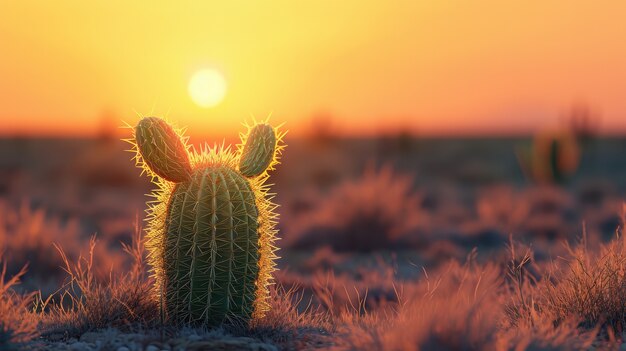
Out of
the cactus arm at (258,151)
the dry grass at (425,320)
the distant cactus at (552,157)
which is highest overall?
the cactus arm at (258,151)

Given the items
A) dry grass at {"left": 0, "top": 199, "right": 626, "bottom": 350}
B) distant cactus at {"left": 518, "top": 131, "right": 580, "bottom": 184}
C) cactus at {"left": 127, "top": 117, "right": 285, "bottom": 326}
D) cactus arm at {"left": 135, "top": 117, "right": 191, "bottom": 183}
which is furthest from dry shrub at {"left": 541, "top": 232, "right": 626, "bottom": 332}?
distant cactus at {"left": 518, "top": 131, "right": 580, "bottom": 184}

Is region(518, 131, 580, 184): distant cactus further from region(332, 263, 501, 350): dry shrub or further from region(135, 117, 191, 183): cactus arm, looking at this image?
region(332, 263, 501, 350): dry shrub

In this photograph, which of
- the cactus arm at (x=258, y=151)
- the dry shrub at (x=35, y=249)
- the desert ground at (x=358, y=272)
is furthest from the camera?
the dry shrub at (x=35, y=249)

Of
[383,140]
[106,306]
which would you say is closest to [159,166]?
[106,306]

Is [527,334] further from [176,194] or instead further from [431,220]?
[431,220]

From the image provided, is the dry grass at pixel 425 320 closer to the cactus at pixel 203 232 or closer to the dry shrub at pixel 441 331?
the dry shrub at pixel 441 331

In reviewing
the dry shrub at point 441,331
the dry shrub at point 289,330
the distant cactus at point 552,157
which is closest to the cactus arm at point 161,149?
the dry shrub at point 289,330
